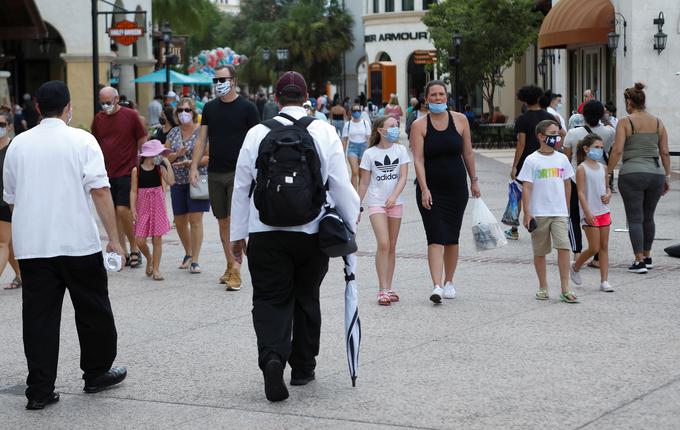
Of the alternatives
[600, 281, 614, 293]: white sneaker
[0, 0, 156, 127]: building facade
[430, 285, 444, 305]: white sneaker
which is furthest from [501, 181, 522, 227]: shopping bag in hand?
[0, 0, 156, 127]: building facade

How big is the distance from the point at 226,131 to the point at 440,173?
2085 millimetres

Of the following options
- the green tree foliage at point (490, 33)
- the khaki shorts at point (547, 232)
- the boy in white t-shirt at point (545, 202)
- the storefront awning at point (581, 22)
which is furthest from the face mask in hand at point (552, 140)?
the green tree foliage at point (490, 33)

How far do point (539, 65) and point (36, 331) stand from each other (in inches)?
1447

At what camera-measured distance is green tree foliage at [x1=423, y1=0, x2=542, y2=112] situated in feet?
127

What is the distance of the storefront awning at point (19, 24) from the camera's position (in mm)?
27047

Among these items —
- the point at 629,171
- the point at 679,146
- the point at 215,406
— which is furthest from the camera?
the point at 679,146

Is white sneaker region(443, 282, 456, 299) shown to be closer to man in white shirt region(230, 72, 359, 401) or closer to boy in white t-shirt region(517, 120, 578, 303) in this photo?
boy in white t-shirt region(517, 120, 578, 303)

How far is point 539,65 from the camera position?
4175 cm

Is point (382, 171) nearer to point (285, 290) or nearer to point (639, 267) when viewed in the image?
point (639, 267)

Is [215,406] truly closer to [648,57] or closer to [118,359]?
[118,359]

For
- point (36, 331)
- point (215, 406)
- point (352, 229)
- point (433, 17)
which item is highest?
point (433, 17)

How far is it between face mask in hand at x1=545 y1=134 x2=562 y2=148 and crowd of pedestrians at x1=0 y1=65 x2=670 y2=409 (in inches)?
2.0

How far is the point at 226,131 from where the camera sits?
10523 millimetres

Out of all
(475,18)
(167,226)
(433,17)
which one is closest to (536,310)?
(167,226)
